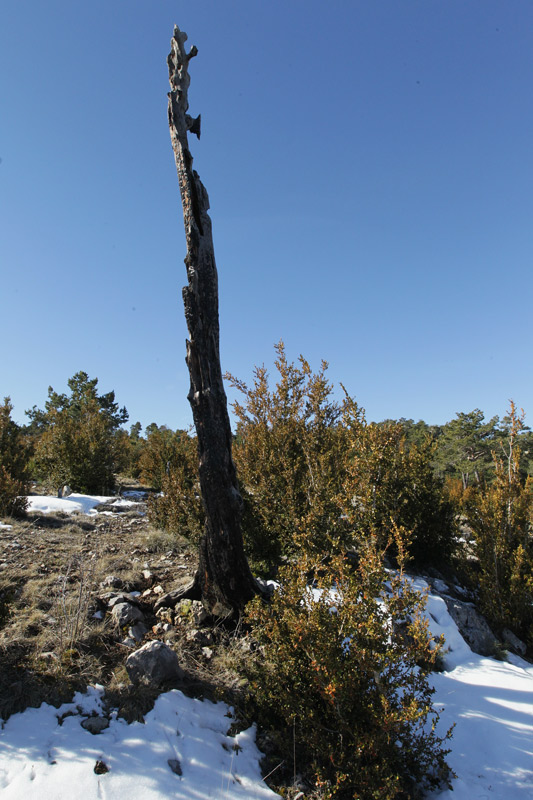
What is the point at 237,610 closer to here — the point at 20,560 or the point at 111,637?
the point at 111,637

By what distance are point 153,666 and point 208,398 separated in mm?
2376

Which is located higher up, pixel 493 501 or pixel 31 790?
pixel 493 501

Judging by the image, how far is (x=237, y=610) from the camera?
4.11 m

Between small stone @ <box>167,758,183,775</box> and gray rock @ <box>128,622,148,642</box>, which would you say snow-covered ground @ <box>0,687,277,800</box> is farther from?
gray rock @ <box>128,622,148,642</box>

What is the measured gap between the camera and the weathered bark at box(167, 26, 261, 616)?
4.10 metres

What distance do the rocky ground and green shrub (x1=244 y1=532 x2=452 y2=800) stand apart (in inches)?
30.9

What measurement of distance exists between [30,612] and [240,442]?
5690 mm

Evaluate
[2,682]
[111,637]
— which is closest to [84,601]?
[111,637]

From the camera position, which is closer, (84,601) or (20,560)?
(84,601)

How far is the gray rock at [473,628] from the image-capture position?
5.06 m

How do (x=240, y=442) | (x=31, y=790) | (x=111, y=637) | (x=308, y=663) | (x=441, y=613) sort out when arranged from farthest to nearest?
(x=240, y=442) → (x=441, y=613) → (x=111, y=637) → (x=308, y=663) → (x=31, y=790)

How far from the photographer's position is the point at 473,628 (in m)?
5.25

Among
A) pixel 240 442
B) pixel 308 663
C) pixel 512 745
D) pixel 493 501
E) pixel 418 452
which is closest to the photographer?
pixel 308 663

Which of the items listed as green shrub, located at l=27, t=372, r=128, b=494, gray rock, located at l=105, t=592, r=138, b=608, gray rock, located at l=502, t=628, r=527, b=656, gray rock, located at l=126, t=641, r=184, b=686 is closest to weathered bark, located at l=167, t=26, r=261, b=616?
gray rock, located at l=105, t=592, r=138, b=608
